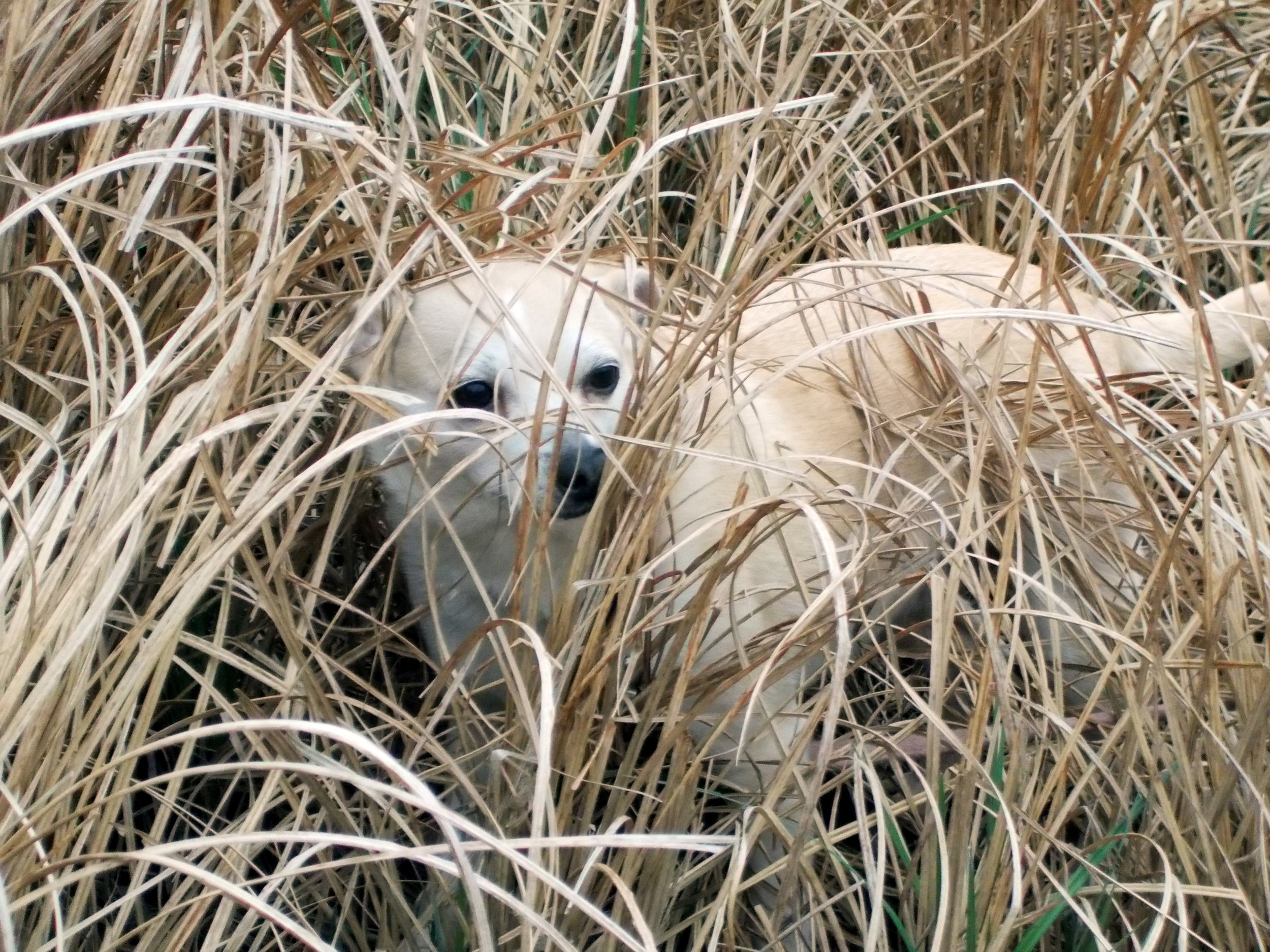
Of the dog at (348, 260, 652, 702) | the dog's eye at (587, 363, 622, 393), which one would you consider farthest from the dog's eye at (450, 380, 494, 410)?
the dog's eye at (587, 363, 622, 393)

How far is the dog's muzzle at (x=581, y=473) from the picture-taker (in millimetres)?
1874

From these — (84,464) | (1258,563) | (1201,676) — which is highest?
(84,464)

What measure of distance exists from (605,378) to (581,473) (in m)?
0.34

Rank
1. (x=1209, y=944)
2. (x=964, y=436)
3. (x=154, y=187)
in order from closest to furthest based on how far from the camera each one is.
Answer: (x=1209, y=944) < (x=154, y=187) < (x=964, y=436)

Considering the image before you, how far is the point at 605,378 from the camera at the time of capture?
216 cm

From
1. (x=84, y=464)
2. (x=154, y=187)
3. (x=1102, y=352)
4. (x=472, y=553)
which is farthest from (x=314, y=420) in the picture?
(x=1102, y=352)

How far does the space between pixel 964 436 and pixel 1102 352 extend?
1.99 feet

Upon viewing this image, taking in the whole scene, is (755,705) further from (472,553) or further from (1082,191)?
(1082,191)

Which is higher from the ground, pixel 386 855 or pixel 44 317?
pixel 44 317

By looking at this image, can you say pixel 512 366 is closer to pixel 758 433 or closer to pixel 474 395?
pixel 474 395

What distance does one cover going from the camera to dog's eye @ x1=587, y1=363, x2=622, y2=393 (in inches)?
84.2

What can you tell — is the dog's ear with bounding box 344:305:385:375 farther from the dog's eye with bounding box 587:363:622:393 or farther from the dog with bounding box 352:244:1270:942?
the dog's eye with bounding box 587:363:622:393

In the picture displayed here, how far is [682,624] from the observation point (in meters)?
1.66

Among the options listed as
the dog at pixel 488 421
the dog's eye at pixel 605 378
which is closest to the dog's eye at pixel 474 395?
the dog at pixel 488 421
